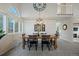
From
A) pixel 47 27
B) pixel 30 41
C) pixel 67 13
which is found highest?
pixel 67 13

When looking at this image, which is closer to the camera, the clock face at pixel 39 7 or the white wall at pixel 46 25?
the clock face at pixel 39 7

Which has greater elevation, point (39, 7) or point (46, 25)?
point (39, 7)

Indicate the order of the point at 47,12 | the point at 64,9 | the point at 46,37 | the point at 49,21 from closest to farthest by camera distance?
the point at 46,37 < the point at 64,9 < the point at 47,12 < the point at 49,21

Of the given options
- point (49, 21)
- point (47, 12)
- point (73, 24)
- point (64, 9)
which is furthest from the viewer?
point (49, 21)

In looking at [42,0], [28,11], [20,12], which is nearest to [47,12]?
[28,11]

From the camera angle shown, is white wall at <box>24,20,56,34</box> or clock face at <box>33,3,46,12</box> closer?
clock face at <box>33,3,46,12</box>

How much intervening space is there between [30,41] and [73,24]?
18.6 ft

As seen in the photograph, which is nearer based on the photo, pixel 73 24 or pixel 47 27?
pixel 73 24

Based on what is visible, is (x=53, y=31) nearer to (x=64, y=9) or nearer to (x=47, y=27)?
(x=47, y=27)

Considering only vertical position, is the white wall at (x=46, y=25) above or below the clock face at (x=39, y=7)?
below

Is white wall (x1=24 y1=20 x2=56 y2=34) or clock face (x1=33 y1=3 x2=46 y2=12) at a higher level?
clock face (x1=33 y1=3 x2=46 y2=12)

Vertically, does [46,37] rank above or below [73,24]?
below

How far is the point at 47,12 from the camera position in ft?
34.2

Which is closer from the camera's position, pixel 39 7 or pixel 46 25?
pixel 39 7
